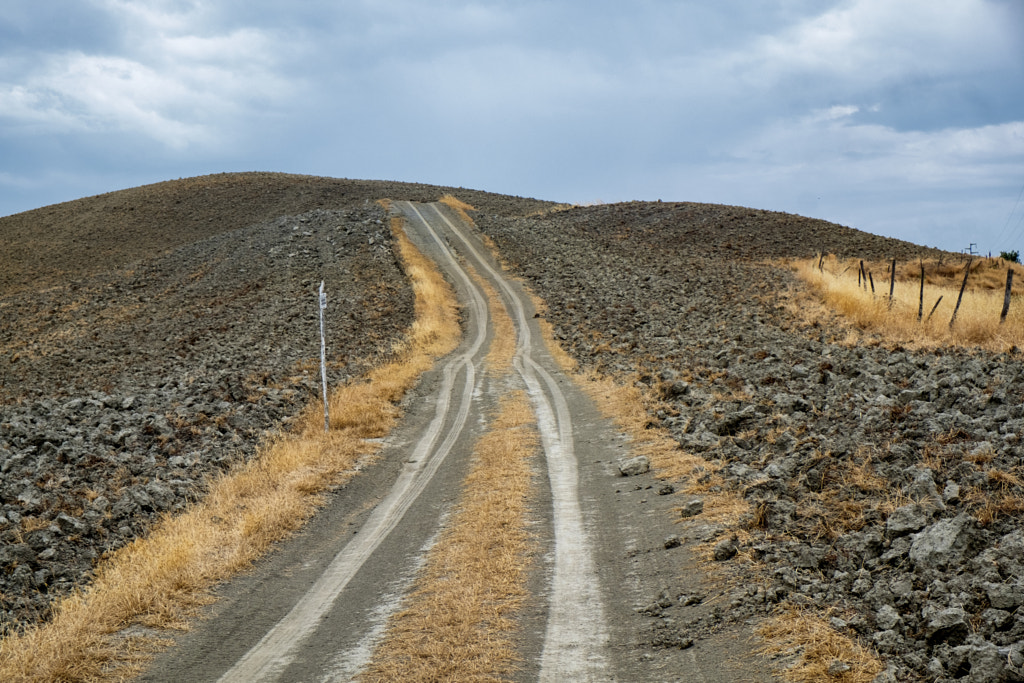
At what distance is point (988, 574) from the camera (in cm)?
569

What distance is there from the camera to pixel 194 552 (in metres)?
9.33

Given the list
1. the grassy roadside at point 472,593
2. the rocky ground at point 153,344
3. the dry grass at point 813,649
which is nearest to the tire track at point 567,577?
the grassy roadside at point 472,593

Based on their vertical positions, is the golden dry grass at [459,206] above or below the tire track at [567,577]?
above

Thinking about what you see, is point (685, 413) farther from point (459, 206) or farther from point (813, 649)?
point (459, 206)

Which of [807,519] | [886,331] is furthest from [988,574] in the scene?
[886,331]

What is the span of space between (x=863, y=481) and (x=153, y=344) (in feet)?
95.2

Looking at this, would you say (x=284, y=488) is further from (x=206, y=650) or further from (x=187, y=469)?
(x=206, y=650)

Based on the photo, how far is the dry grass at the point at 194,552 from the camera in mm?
6836

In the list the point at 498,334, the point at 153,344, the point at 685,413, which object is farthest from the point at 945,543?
the point at 153,344

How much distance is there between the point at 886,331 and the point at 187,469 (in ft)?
56.6

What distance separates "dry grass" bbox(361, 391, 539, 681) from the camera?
6375 mm

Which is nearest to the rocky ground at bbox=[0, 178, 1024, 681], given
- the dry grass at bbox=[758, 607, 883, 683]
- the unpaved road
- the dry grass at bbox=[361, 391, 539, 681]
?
the dry grass at bbox=[758, 607, 883, 683]

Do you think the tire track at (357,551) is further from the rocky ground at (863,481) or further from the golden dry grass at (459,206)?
the golden dry grass at (459,206)

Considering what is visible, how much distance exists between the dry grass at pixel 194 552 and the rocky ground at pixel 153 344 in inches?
28.1
